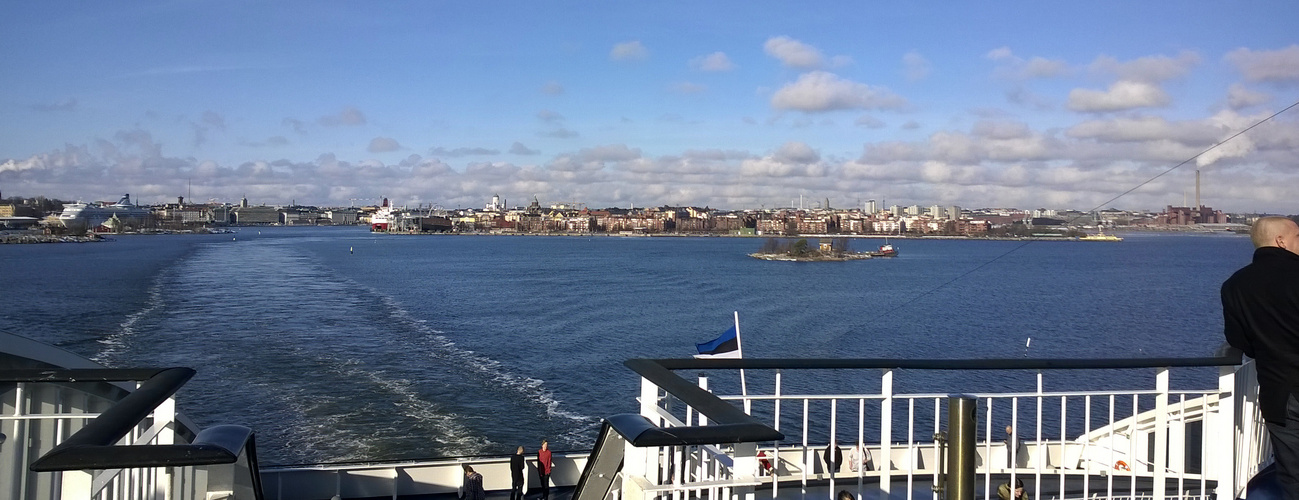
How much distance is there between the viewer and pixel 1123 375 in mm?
26188

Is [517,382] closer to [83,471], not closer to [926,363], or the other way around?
[926,363]

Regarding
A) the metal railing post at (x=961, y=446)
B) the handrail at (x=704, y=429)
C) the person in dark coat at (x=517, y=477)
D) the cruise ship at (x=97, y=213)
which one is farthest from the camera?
the cruise ship at (x=97, y=213)

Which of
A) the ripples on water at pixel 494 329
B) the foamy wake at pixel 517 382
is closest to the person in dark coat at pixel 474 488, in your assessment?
the ripples on water at pixel 494 329

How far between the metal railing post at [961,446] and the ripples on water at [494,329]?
11.3m

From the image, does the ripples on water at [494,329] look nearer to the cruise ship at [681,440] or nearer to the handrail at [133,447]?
the cruise ship at [681,440]

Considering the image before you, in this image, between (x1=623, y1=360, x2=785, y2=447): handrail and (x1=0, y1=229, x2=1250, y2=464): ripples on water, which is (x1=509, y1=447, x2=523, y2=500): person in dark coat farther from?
(x1=0, y1=229, x2=1250, y2=464): ripples on water

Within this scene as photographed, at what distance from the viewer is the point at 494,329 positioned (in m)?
34.0

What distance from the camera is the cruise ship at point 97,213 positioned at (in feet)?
515

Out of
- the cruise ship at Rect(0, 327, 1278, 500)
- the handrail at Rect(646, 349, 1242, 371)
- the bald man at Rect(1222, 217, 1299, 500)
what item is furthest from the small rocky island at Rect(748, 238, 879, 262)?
the bald man at Rect(1222, 217, 1299, 500)

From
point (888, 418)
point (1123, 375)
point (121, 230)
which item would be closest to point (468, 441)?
point (888, 418)

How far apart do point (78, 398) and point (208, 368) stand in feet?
70.8

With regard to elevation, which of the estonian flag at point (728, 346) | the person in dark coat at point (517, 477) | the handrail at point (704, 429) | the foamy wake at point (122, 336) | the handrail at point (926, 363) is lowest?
the foamy wake at point (122, 336)

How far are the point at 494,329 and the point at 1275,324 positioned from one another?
3234 centimetres

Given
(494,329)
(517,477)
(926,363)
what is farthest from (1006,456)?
(494,329)
